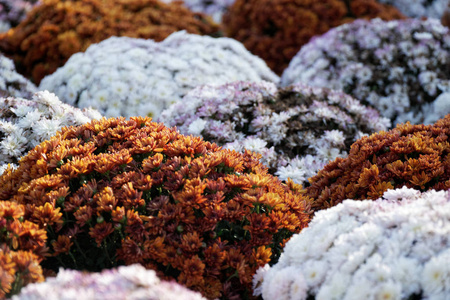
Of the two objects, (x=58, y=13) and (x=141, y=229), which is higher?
(x=58, y=13)

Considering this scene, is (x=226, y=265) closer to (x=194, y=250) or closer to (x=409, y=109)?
(x=194, y=250)

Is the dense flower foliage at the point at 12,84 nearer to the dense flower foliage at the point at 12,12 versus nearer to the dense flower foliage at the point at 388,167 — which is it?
the dense flower foliage at the point at 388,167

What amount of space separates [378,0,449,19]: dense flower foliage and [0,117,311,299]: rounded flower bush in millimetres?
7787

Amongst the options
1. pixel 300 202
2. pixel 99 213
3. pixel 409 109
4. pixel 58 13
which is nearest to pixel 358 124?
pixel 409 109

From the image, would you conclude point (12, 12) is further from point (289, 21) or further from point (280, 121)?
point (280, 121)

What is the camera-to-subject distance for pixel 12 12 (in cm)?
823

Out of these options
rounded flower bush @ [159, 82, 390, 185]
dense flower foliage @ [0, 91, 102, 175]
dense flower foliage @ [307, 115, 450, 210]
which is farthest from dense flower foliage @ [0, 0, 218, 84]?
dense flower foliage @ [307, 115, 450, 210]

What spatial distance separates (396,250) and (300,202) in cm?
79

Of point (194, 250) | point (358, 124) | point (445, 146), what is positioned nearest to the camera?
point (194, 250)

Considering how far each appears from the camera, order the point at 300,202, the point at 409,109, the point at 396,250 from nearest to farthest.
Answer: the point at 396,250, the point at 300,202, the point at 409,109

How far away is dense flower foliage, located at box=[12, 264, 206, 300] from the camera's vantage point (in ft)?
5.11

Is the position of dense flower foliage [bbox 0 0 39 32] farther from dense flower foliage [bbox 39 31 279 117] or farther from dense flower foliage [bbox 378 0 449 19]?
dense flower foliage [bbox 378 0 449 19]

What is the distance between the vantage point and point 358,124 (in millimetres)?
4242

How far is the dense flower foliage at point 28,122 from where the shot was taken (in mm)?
3250
